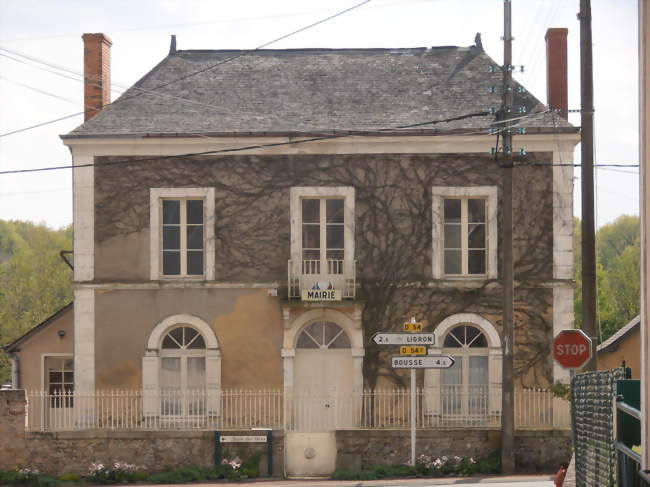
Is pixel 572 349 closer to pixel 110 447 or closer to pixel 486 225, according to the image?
pixel 486 225

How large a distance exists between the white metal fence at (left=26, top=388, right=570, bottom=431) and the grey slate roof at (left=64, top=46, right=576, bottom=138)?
19.4 feet

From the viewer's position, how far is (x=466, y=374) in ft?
94.8

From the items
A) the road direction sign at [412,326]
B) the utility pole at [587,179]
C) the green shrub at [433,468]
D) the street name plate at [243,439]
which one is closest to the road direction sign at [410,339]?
the road direction sign at [412,326]

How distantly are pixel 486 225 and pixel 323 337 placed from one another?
4.46 m

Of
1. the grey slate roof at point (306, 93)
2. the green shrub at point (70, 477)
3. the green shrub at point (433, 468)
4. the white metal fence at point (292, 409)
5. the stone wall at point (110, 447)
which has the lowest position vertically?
the green shrub at point (70, 477)

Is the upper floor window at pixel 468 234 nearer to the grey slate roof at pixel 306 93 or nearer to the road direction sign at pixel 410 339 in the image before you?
the grey slate roof at pixel 306 93

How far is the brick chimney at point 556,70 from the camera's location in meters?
29.7

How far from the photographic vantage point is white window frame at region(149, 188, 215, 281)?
29.2m

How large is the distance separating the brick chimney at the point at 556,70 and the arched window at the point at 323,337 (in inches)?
279

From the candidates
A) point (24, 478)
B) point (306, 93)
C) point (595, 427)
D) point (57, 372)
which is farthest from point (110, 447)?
point (595, 427)

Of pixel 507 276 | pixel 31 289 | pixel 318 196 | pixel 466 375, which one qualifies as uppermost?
pixel 318 196

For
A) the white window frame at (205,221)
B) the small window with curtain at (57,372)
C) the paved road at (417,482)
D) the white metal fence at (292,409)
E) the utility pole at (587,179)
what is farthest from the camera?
the small window with curtain at (57,372)

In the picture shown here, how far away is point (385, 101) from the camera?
30.2 meters

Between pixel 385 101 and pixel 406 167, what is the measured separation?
1977 mm
